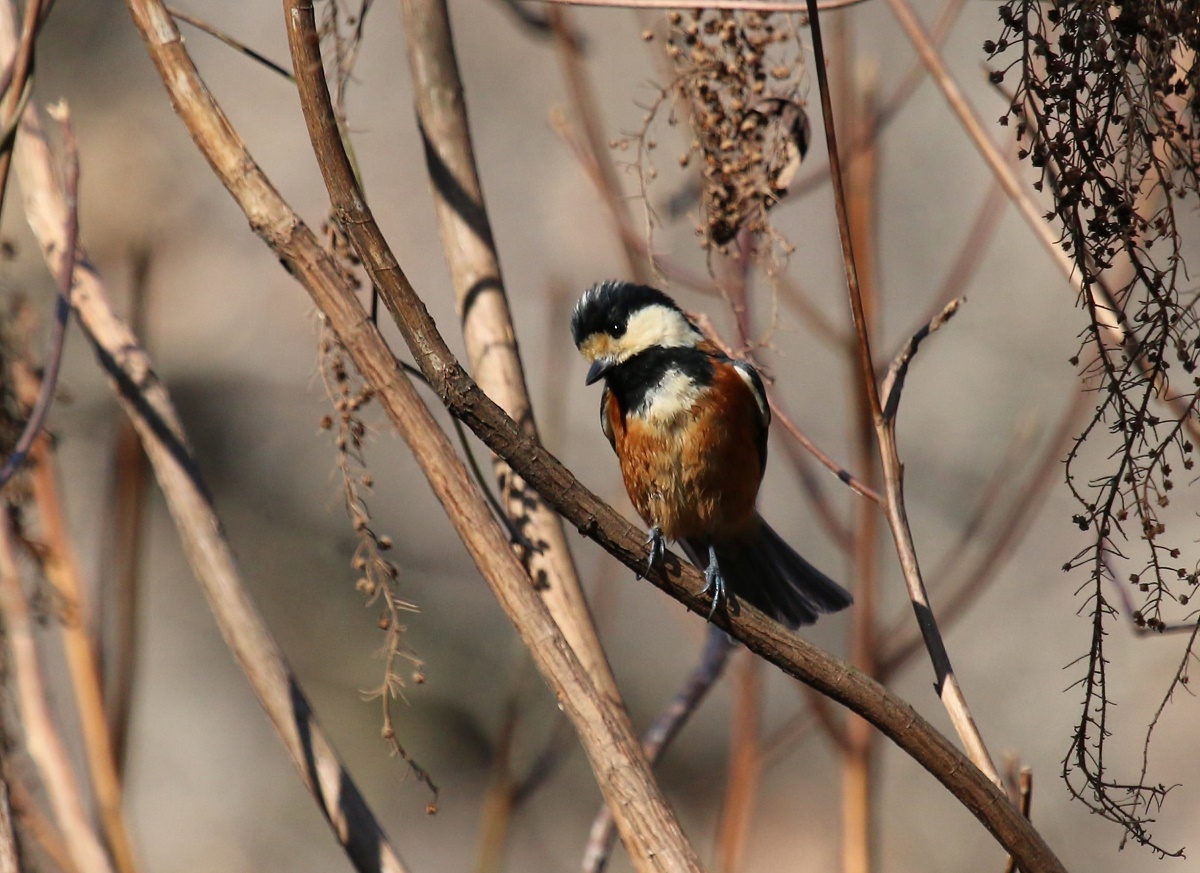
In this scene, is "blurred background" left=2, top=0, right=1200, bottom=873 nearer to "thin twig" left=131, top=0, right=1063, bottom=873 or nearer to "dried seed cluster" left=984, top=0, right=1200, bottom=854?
"thin twig" left=131, top=0, right=1063, bottom=873

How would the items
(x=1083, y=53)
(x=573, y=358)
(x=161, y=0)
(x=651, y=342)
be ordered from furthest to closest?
(x=573, y=358) < (x=651, y=342) < (x=161, y=0) < (x=1083, y=53)

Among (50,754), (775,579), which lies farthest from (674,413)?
(50,754)

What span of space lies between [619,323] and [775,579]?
0.80 metres

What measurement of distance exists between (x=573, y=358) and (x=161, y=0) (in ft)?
11.1

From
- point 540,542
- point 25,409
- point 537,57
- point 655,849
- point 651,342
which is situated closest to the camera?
point 655,849

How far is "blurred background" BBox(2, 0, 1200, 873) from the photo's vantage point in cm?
505

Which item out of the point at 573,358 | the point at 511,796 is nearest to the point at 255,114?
the point at 573,358

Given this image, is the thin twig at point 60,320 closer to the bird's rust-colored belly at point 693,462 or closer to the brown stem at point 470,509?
the brown stem at point 470,509

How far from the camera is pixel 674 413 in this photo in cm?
268

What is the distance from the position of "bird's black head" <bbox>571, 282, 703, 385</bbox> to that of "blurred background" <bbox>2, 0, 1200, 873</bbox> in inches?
87.3

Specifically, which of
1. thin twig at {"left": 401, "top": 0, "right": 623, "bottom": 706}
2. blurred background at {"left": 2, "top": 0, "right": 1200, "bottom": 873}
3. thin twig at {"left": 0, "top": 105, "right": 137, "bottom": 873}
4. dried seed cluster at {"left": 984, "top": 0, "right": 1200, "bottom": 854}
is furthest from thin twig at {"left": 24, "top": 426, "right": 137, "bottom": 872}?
blurred background at {"left": 2, "top": 0, "right": 1200, "bottom": 873}

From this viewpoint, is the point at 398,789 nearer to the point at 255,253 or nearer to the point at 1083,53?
the point at 255,253

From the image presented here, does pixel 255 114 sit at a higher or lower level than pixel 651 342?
higher

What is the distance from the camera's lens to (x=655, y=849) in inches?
60.9
